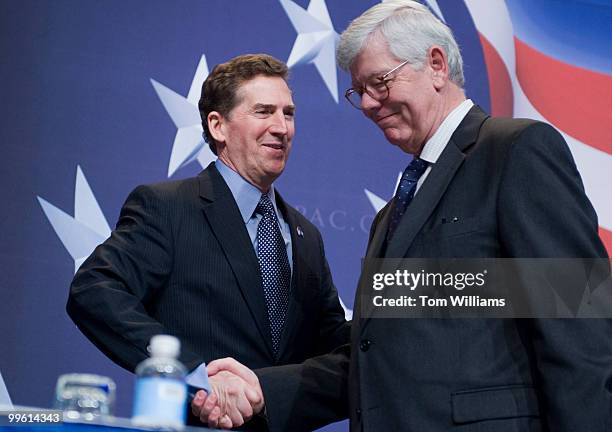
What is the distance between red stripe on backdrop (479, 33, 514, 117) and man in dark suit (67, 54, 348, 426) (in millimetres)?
1130

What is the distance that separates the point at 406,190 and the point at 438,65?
0.31 meters

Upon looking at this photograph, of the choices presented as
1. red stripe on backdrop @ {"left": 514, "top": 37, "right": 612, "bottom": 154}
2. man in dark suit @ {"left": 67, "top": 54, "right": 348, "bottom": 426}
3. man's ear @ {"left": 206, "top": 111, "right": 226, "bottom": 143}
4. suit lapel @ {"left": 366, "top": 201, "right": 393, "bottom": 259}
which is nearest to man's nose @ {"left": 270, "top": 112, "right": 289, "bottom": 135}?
man in dark suit @ {"left": 67, "top": 54, "right": 348, "bottom": 426}

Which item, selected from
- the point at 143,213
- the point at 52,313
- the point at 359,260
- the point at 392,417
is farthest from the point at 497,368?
the point at 52,313

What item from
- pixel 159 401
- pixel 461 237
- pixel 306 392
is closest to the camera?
pixel 159 401

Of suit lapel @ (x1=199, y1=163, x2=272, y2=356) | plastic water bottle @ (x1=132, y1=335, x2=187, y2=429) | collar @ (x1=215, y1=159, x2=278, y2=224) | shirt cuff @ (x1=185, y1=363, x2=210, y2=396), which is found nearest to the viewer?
plastic water bottle @ (x1=132, y1=335, x2=187, y2=429)

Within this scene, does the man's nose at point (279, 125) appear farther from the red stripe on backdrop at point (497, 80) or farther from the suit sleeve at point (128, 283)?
the red stripe on backdrop at point (497, 80)

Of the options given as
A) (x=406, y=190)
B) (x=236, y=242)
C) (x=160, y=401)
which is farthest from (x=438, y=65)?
(x=160, y=401)

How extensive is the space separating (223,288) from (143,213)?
0.32 m

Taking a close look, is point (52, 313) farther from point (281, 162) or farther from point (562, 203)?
point (562, 203)

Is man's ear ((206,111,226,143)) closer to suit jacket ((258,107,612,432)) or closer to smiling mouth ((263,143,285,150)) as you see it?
smiling mouth ((263,143,285,150))

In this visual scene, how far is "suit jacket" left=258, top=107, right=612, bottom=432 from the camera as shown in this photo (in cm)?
171

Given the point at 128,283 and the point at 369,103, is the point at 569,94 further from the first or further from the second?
the point at 128,283

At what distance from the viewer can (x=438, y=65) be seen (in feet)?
7.08

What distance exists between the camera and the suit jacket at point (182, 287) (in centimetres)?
237
